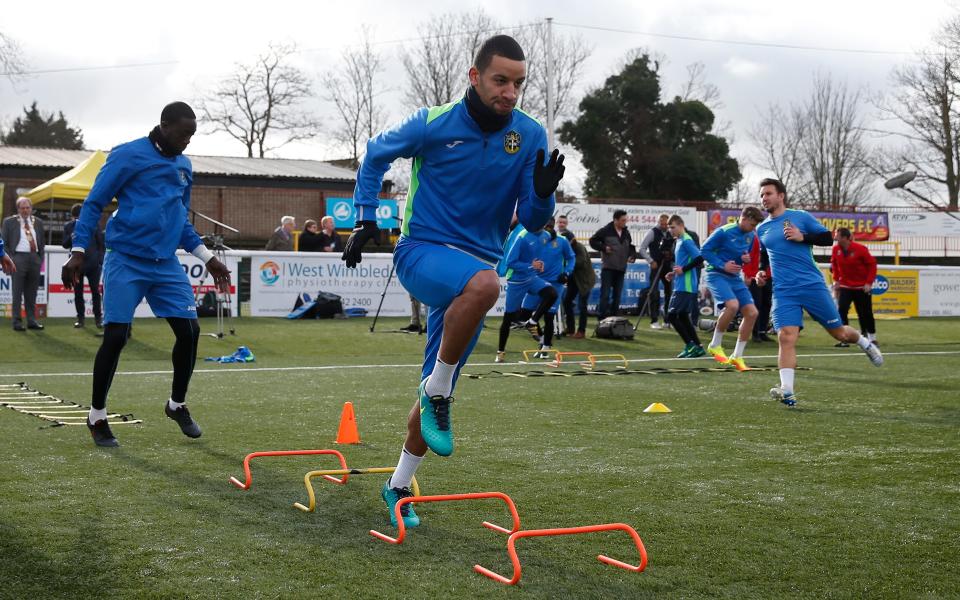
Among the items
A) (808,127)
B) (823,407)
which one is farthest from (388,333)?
(808,127)

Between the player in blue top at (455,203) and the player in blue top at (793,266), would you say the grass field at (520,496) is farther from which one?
the player in blue top at (793,266)

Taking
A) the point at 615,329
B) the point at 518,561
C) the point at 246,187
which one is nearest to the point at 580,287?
the point at 615,329

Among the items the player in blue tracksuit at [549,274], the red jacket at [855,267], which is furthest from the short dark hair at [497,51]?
the red jacket at [855,267]

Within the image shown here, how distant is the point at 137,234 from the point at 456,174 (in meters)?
3.13

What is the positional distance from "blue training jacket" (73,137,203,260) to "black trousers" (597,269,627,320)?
45.8 ft

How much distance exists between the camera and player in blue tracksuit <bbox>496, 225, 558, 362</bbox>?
15336 millimetres

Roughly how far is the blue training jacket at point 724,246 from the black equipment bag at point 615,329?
4822 millimetres

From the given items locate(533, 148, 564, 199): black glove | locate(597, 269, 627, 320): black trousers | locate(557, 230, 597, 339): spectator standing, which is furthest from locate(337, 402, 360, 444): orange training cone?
locate(597, 269, 627, 320): black trousers

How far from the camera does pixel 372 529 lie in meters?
4.75

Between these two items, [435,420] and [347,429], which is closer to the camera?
[435,420]

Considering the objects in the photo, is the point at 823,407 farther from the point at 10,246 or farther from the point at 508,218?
the point at 10,246

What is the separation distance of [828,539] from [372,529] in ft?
6.44

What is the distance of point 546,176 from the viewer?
4.78 m

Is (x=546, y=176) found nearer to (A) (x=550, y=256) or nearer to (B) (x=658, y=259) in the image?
(A) (x=550, y=256)
